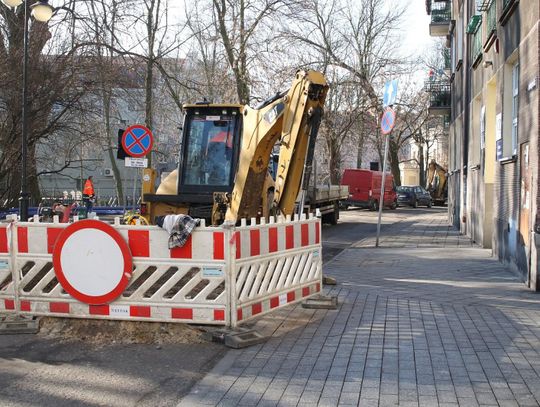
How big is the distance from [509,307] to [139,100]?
785 inches

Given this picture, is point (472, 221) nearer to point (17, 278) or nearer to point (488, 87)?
point (488, 87)

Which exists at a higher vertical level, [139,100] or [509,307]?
[139,100]

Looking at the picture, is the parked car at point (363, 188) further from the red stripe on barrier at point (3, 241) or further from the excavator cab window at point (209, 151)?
the red stripe on barrier at point (3, 241)

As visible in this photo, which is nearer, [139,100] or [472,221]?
[472,221]

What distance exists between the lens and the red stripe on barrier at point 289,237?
23.2 ft

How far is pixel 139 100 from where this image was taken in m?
25.1

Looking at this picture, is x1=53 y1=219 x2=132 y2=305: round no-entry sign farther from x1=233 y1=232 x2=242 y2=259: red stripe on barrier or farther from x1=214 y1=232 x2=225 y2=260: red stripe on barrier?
x1=233 y1=232 x2=242 y2=259: red stripe on barrier

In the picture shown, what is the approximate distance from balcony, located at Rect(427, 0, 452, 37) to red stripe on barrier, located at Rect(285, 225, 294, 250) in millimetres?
22790

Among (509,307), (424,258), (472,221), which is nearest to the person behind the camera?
(509,307)

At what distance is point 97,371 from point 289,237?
2752 millimetres

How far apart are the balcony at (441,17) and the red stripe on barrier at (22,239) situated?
24.5m

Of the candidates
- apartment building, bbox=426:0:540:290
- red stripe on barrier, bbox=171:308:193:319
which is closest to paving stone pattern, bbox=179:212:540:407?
red stripe on barrier, bbox=171:308:193:319

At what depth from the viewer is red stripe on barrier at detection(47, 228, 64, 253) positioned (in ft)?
21.0

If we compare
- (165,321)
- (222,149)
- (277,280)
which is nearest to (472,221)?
(222,149)
